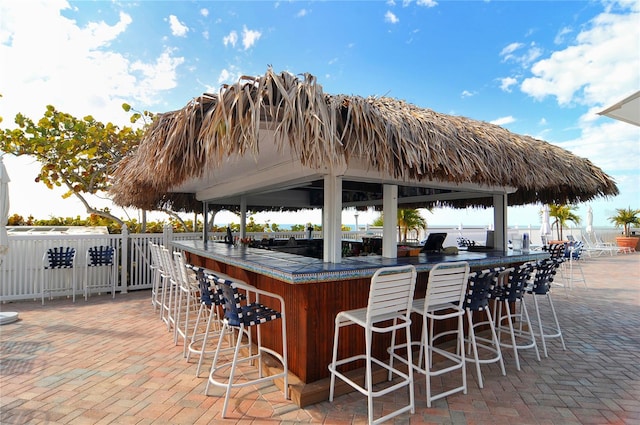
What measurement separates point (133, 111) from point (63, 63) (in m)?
2.88

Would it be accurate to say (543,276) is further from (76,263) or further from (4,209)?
(76,263)

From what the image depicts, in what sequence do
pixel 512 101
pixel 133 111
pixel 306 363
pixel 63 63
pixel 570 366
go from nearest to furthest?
pixel 306 363
pixel 570 366
pixel 63 63
pixel 133 111
pixel 512 101

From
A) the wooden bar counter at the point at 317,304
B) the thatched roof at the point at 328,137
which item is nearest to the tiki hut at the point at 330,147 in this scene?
the thatched roof at the point at 328,137

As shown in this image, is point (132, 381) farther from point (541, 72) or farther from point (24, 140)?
point (541, 72)

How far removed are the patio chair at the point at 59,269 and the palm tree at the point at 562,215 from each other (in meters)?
17.1

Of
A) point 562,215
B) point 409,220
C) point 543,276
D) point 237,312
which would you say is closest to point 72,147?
point 237,312

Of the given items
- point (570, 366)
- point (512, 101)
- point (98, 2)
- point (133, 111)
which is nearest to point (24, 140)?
point (133, 111)

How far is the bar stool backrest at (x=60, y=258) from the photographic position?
6.66m

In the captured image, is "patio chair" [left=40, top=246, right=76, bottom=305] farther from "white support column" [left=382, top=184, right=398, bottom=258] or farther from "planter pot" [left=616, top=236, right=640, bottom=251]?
"planter pot" [left=616, top=236, right=640, bottom=251]

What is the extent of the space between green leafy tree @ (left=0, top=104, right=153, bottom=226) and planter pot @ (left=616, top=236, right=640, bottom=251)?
21479 millimetres

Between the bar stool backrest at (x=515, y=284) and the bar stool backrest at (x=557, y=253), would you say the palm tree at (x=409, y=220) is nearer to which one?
the bar stool backrest at (x=557, y=253)

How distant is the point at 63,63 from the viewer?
21.0ft

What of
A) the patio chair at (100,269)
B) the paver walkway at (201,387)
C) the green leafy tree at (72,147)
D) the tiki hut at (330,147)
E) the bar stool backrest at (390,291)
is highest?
the green leafy tree at (72,147)

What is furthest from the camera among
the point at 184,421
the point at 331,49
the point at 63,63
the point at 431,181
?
the point at 331,49
